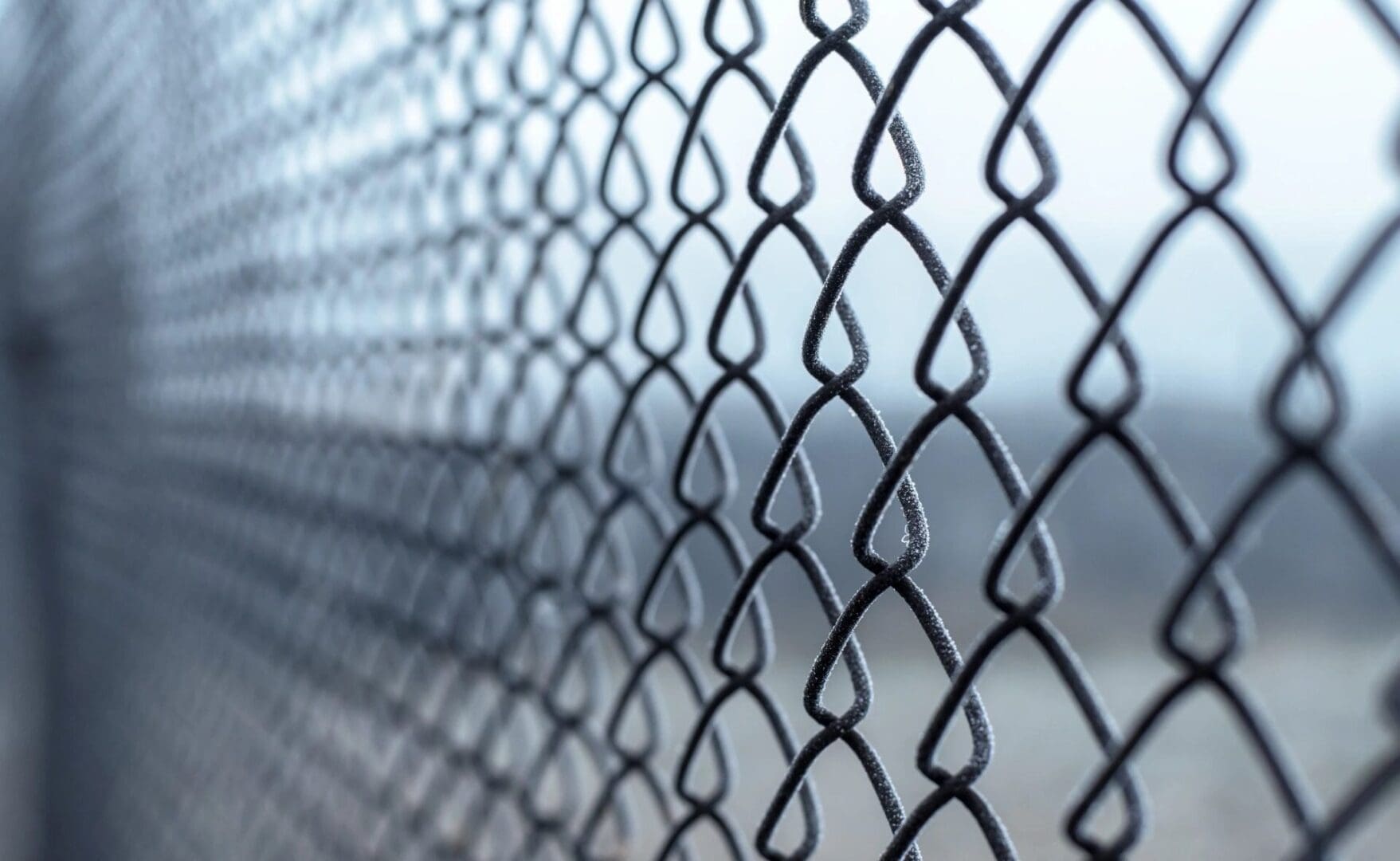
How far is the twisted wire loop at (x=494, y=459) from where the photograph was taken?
16.4 inches

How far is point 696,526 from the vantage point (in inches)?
27.2

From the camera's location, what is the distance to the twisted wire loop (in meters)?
0.42

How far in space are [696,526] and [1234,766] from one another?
188 inches

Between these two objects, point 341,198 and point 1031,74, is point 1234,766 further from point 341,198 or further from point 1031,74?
point 1031,74

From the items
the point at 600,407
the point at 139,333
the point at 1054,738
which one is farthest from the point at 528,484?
the point at 1054,738

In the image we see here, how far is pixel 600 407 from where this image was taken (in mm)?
1131

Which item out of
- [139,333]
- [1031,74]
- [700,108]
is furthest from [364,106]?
[139,333]

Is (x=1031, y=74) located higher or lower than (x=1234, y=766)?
higher

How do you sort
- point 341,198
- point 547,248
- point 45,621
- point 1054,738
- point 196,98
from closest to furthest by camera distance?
point 547,248 → point 341,198 → point 196,98 → point 45,621 → point 1054,738

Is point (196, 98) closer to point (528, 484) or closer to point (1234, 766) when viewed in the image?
point (528, 484)

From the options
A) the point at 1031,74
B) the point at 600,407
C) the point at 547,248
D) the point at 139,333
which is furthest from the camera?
the point at 139,333

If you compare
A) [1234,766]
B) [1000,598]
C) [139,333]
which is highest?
[139,333]

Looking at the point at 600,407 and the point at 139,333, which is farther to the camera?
the point at 139,333

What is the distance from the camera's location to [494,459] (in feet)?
3.23
